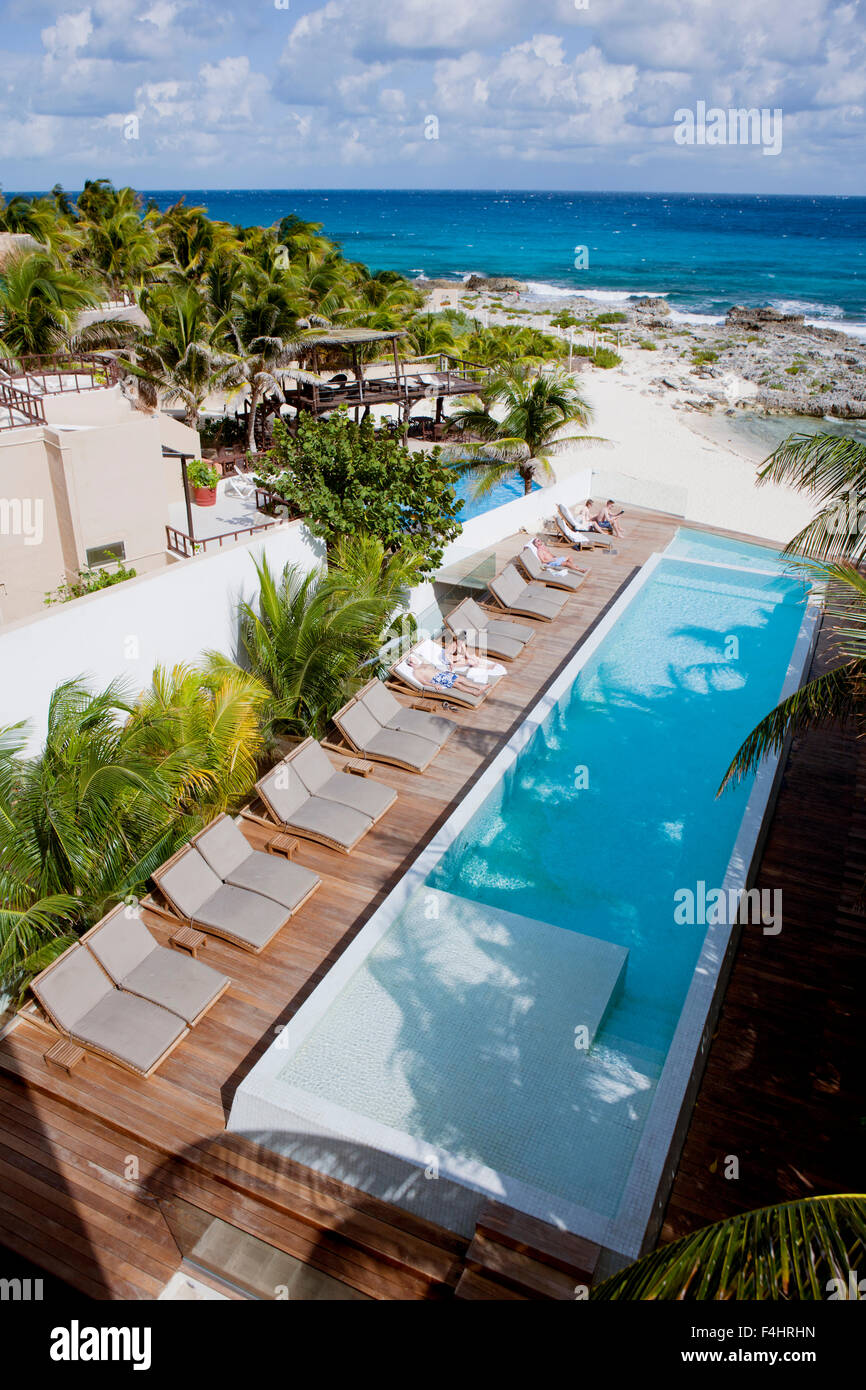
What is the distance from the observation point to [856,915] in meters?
7.49

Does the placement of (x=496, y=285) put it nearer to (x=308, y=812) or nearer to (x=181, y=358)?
(x=181, y=358)

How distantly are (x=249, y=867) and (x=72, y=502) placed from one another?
5962 mm

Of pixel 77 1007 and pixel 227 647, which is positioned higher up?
pixel 227 647

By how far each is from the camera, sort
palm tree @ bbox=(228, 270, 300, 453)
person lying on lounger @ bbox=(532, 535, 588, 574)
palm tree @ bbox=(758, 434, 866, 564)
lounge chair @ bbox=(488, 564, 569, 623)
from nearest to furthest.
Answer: palm tree @ bbox=(758, 434, 866, 564) < lounge chair @ bbox=(488, 564, 569, 623) < person lying on lounger @ bbox=(532, 535, 588, 574) < palm tree @ bbox=(228, 270, 300, 453)

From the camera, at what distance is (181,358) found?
1862 cm

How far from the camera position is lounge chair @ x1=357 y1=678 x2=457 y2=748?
9672mm

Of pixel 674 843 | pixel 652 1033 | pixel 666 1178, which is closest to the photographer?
pixel 666 1178

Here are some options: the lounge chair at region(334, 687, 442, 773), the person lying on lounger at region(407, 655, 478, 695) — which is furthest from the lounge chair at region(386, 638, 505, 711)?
the lounge chair at region(334, 687, 442, 773)

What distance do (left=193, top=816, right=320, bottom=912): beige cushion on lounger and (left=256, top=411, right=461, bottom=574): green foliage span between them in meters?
5.04

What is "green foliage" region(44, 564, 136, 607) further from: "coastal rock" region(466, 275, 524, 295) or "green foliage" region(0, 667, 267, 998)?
"coastal rock" region(466, 275, 524, 295)

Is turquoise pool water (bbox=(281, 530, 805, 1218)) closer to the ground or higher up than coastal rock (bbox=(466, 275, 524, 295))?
closer to the ground
